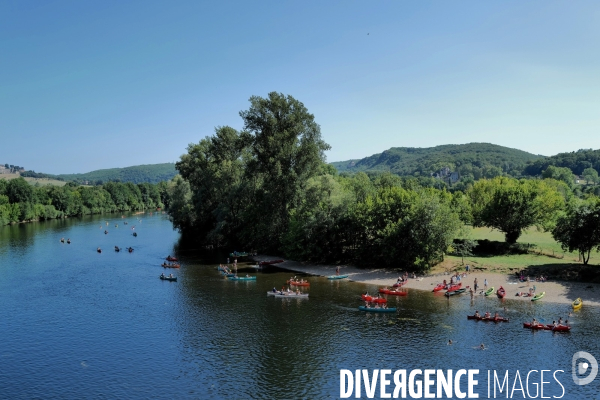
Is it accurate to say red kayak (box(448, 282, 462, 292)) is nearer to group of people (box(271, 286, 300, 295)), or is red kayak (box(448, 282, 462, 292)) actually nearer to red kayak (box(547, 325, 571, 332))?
red kayak (box(547, 325, 571, 332))

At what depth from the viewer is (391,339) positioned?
1734 inches

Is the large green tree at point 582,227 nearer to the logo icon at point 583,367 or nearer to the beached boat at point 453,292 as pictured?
the beached boat at point 453,292

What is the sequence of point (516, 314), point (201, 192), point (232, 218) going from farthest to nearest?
1. point (201, 192)
2. point (232, 218)
3. point (516, 314)

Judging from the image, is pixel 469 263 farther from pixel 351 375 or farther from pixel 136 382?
pixel 136 382

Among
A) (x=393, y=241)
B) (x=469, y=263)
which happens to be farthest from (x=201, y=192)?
(x=469, y=263)

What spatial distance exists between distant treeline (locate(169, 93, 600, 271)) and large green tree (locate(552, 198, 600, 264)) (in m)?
0.12

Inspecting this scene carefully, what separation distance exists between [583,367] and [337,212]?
46472 mm

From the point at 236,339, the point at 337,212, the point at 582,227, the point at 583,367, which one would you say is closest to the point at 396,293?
the point at 337,212

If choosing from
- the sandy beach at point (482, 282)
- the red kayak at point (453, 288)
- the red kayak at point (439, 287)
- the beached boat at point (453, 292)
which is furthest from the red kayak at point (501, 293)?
the red kayak at point (439, 287)

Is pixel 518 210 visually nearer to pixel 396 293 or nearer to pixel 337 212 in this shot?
pixel 337 212

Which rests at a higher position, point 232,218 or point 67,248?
point 232,218

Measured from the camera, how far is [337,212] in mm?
78875

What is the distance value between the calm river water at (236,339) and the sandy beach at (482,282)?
338cm

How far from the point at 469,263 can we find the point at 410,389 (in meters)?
41.0
